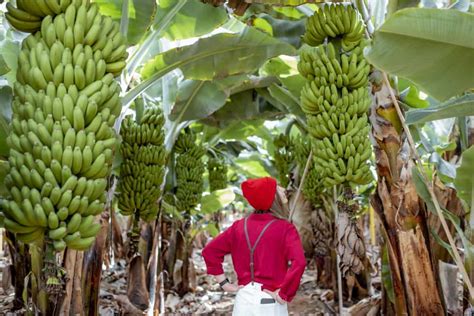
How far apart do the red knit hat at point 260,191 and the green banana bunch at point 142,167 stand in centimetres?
124

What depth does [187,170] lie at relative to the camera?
4969 mm

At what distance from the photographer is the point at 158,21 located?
3.46 meters

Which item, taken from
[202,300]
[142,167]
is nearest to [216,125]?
[142,167]

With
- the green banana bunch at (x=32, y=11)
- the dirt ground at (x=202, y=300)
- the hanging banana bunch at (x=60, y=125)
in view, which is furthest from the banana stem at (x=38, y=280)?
the dirt ground at (x=202, y=300)

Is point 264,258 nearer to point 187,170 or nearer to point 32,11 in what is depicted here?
point 32,11

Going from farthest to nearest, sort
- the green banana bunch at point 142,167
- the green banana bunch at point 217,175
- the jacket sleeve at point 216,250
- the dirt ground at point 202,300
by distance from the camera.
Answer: the green banana bunch at point 217,175 < the dirt ground at point 202,300 < the green banana bunch at point 142,167 < the jacket sleeve at point 216,250

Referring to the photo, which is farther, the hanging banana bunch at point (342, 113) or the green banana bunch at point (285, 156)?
the green banana bunch at point (285, 156)

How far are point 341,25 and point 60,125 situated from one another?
5.47 feet

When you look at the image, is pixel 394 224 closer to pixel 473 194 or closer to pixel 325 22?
pixel 473 194

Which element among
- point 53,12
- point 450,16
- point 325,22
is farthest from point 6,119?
point 450,16

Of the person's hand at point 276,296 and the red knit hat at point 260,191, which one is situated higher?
the red knit hat at point 260,191

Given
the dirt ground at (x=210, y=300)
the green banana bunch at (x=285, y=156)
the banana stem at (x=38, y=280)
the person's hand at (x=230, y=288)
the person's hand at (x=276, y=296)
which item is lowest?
the dirt ground at (x=210, y=300)

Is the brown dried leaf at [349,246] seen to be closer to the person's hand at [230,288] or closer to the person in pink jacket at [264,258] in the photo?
the person in pink jacket at [264,258]

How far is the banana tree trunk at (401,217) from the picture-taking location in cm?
248
